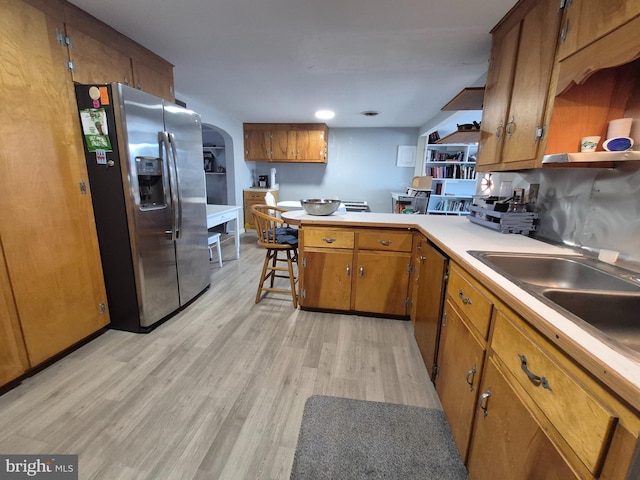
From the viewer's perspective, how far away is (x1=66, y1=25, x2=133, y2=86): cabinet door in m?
1.74

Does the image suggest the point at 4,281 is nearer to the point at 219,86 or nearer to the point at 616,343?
the point at 616,343

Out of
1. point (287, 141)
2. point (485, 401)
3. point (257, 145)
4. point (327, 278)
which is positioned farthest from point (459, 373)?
point (257, 145)

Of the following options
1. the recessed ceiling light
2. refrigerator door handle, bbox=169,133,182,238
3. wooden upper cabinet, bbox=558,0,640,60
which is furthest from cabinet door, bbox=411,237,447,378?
the recessed ceiling light

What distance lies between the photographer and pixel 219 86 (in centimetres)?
319

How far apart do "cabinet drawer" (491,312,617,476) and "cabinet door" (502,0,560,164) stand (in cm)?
106

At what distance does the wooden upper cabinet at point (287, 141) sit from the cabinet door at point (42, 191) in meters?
3.95

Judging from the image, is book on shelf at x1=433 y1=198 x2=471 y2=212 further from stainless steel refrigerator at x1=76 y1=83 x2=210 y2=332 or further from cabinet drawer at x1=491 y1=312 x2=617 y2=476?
cabinet drawer at x1=491 y1=312 x2=617 y2=476

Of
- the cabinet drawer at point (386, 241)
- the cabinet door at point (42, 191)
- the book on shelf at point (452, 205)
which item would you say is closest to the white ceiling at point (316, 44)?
the cabinet door at point (42, 191)

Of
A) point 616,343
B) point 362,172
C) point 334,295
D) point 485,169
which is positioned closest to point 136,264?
point 334,295

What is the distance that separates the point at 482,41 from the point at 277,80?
1.97 metres

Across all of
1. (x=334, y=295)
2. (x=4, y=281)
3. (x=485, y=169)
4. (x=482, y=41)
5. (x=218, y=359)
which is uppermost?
(x=482, y=41)

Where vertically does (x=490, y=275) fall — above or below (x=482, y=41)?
below

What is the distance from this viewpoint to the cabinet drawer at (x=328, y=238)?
223 cm

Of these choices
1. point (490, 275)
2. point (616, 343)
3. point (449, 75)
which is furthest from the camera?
point (449, 75)
